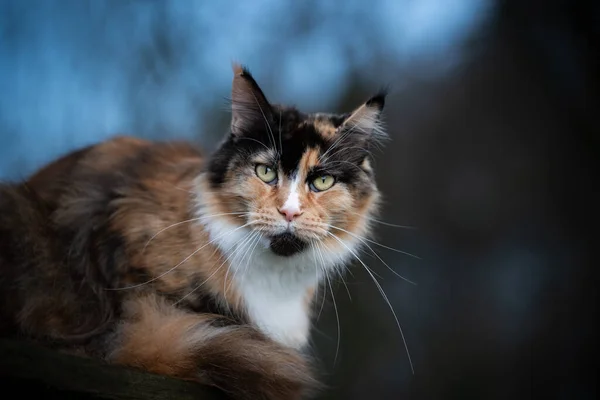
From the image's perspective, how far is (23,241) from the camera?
139cm

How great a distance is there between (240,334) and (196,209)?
0.36 meters

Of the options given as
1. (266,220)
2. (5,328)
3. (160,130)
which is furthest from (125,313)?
(160,130)

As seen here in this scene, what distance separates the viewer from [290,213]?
1.31m

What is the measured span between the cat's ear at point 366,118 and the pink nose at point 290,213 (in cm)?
29

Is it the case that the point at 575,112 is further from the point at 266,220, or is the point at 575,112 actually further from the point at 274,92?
the point at 266,220

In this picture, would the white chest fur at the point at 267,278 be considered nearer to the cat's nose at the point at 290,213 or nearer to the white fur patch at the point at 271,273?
the white fur patch at the point at 271,273

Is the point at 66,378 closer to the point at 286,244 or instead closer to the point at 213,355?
the point at 213,355

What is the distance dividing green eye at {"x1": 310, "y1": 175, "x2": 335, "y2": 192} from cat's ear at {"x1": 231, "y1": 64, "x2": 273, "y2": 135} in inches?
7.3

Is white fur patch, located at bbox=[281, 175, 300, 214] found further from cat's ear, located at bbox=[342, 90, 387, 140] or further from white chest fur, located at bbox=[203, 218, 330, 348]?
cat's ear, located at bbox=[342, 90, 387, 140]

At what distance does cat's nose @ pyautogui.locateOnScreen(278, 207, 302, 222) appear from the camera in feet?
4.30

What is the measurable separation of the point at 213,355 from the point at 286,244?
0.96ft

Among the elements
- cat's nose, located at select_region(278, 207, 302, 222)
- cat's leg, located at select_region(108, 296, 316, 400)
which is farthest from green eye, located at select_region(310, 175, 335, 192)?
cat's leg, located at select_region(108, 296, 316, 400)

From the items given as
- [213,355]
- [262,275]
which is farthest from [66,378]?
[262,275]

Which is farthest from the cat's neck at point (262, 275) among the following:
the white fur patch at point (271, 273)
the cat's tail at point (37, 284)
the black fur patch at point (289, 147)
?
the cat's tail at point (37, 284)
